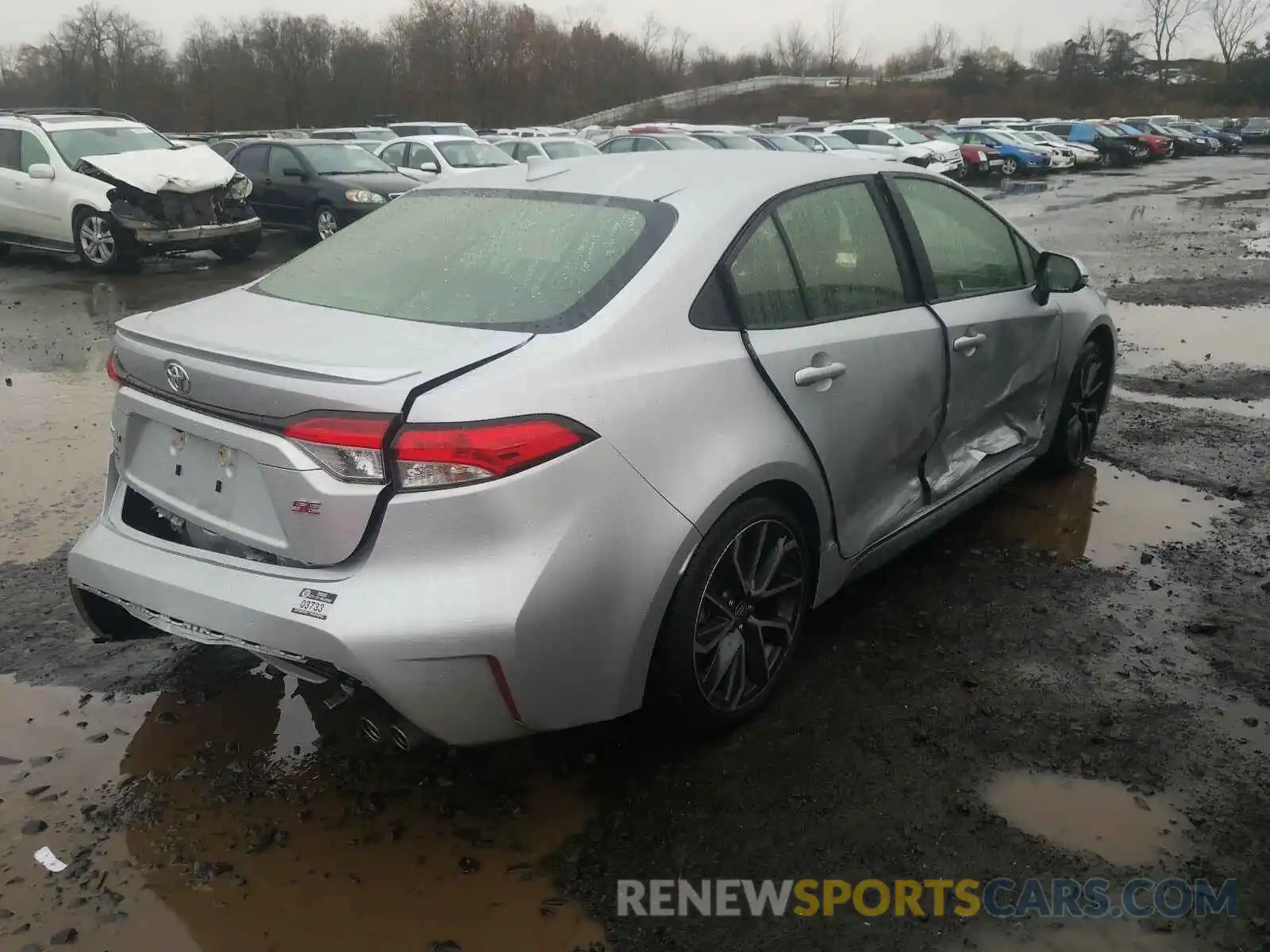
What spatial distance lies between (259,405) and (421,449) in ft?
1.43

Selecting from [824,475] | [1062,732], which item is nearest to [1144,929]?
[1062,732]

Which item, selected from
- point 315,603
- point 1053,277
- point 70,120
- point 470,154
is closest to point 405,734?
point 315,603

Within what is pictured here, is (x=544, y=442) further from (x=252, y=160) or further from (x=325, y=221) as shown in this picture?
(x=252, y=160)

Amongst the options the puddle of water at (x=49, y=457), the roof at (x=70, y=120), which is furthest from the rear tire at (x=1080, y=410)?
the roof at (x=70, y=120)

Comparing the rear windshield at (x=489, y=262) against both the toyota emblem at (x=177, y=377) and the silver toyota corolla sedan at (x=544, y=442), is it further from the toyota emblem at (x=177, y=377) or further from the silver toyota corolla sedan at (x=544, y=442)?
the toyota emblem at (x=177, y=377)

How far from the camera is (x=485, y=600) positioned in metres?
2.25

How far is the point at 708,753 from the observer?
292cm

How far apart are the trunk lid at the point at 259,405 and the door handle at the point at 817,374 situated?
2.88ft

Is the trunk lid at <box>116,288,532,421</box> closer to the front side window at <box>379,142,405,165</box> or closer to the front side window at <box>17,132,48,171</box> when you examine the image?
the front side window at <box>17,132,48,171</box>

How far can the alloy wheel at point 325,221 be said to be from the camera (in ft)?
43.6

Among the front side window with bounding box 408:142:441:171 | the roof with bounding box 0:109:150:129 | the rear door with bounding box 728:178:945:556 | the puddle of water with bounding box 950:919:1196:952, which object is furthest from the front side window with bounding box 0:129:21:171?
the puddle of water with bounding box 950:919:1196:952

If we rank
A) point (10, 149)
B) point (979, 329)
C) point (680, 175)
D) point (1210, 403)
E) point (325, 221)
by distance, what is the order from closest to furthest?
point (680, 175) → point (979, 329) → point (1210, 403) → point (10, 149) → point (325, 221)

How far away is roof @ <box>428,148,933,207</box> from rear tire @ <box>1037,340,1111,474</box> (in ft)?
5.98

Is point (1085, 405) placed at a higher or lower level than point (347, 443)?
lower
